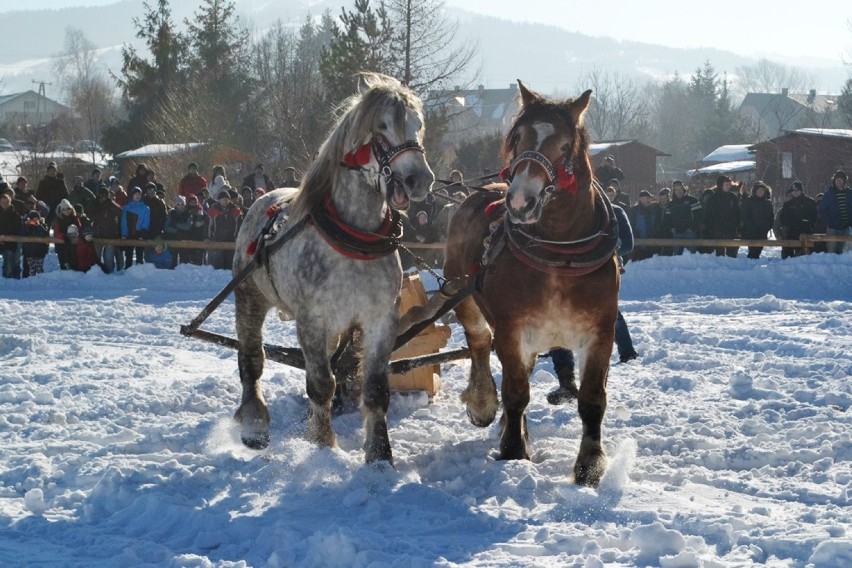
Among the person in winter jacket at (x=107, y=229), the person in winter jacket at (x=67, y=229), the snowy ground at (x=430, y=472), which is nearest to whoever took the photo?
the snowy ground at (x=430, y=472)

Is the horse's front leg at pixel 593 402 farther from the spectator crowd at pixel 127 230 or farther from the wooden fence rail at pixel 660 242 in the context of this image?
the spectator crowd at pixel 127 230

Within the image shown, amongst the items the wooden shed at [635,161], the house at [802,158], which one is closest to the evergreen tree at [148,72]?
the wooden shed at [635,161]

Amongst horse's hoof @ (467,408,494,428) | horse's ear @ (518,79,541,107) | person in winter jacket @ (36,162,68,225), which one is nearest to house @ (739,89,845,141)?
person in winter jacket @ (36,162,68,225)

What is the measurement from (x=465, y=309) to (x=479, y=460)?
167 cm

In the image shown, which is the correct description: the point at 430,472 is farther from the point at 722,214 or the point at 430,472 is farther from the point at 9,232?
the point at 9,232

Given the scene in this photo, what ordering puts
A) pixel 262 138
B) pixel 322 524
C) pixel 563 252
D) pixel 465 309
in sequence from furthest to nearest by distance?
pixel 262 138, pixel 465 309, pixel 563 252, pixel 322 524

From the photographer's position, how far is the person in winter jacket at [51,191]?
2172 centimetres

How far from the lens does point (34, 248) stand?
19.4m

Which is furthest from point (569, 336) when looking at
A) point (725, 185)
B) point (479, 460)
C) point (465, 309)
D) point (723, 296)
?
point (725, 185)

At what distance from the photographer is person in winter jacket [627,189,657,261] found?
19.3m

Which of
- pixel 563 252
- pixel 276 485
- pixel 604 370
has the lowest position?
pixel 276 485

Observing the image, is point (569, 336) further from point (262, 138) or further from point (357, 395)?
point (262, 138)

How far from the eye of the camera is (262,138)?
38.1m

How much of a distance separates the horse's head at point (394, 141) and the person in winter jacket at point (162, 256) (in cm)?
1355
